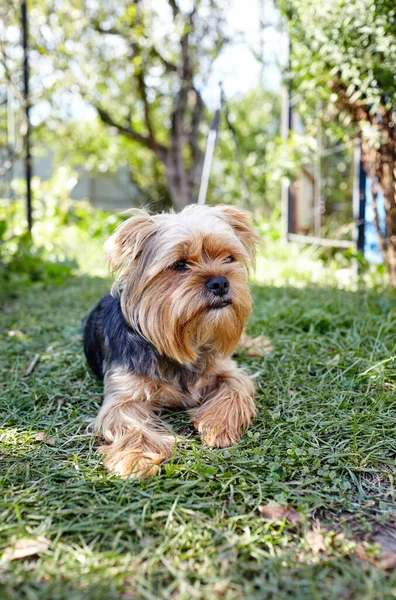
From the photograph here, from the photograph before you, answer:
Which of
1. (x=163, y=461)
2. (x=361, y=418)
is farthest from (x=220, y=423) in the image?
(x=361, y=418)

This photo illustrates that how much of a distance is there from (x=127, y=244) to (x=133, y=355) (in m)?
0.60

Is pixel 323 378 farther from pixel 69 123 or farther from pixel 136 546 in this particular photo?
pixel 69 123

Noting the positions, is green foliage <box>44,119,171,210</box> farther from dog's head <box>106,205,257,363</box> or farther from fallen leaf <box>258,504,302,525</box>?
fallen leaf <box>258,504,302,525</box>

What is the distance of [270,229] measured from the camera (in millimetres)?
9133

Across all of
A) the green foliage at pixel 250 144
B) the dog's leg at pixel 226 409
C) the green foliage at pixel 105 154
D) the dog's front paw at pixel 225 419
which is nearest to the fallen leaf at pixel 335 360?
the dog's leg at pixel 226 409

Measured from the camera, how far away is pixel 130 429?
8.46 ft

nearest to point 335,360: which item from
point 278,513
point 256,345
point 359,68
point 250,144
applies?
point 256,345

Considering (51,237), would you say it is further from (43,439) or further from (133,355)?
(43,439)

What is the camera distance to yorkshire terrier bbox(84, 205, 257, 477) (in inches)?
104

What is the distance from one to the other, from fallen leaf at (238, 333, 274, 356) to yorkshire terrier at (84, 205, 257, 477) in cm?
69

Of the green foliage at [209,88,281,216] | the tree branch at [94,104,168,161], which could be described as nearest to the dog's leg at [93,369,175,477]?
the tree branch at [94,104,168,161]

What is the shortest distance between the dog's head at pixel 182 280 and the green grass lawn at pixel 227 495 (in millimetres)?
492

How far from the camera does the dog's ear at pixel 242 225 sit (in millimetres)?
3158

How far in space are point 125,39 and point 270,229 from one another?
5.03 m
